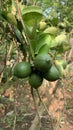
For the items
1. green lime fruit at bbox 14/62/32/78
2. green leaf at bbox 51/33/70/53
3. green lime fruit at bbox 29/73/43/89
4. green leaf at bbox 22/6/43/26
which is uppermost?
green leaf at bbox 22/6/43/26

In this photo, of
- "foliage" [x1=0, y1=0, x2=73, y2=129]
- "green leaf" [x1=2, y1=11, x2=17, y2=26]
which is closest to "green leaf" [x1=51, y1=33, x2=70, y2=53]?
"foliage" [x1=0, y1=0, x2=73, y2=129]

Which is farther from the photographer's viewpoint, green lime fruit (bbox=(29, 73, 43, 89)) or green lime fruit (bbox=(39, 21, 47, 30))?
green lime fruit (bbox=(39, 21, 47, 30))

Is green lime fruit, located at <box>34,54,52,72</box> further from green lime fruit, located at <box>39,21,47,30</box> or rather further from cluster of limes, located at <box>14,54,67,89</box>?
green lime fruit, located at <box>39,21,47,30</box>

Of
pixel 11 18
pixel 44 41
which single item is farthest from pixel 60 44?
pixel 11 18

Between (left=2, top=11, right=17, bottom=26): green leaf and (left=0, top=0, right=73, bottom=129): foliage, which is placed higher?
(left=2, top=11, right=17, bottom=26): green leaf

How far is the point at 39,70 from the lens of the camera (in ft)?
2.76

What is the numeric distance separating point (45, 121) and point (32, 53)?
240 cm

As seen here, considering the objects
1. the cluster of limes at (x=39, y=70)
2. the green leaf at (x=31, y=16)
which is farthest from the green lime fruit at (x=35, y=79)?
the green leaf at (x=31, y=16)

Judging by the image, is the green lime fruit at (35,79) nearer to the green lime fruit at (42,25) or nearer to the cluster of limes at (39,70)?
the cluster of limes at (39,70)

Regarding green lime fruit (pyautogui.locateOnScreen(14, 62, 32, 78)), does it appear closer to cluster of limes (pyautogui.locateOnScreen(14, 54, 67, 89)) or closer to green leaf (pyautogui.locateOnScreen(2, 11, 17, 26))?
cluster of limes (pyautogui.locateOnScreen(14, 54, 67, 89))

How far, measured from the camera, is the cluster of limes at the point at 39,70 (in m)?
0.83

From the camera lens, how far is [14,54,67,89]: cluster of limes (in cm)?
83

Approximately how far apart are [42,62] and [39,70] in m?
0.04

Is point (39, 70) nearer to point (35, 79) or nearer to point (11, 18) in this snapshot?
point (35, 79)
